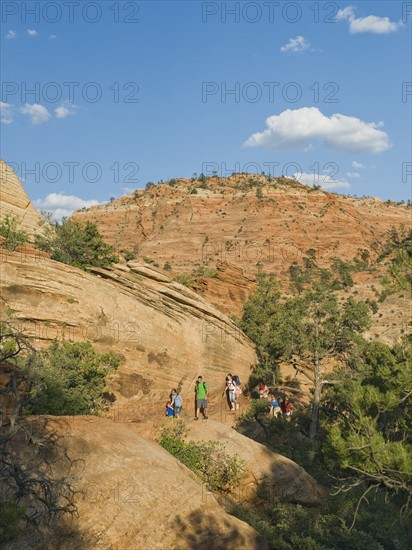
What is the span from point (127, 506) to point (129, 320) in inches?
399

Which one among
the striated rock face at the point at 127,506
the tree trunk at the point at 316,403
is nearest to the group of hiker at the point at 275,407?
the tree trunk at the point at 316,403

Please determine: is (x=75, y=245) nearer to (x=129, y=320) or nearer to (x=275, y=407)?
(x=129, y=320)

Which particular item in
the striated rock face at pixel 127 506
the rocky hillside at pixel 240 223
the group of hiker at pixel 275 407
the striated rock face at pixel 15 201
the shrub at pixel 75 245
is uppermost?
the rocky hillside at pixel 240 223

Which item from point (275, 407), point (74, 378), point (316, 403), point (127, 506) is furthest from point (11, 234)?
point (316, 403)

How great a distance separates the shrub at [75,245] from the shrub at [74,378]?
628 cm

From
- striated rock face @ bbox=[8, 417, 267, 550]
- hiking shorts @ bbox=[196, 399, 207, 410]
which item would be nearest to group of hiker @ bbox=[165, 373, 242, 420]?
hiking shorts @ bbox=[196, 399, 207, 410]

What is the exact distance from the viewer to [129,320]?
62.6 feet

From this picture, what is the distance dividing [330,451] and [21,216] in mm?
20111

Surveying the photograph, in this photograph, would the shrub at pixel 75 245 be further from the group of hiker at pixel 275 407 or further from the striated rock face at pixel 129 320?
the group of hiker at pixel 275 407

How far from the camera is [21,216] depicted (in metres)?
23.3

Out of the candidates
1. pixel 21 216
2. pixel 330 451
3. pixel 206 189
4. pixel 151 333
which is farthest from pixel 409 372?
pixel 206 189

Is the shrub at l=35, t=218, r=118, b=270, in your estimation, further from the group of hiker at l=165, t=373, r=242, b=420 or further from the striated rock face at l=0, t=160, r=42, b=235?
the group of hiker at l=165, t=373, r=242, b=420

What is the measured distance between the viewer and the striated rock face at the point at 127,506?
8891 millimetres

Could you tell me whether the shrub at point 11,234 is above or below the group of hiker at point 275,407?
above
